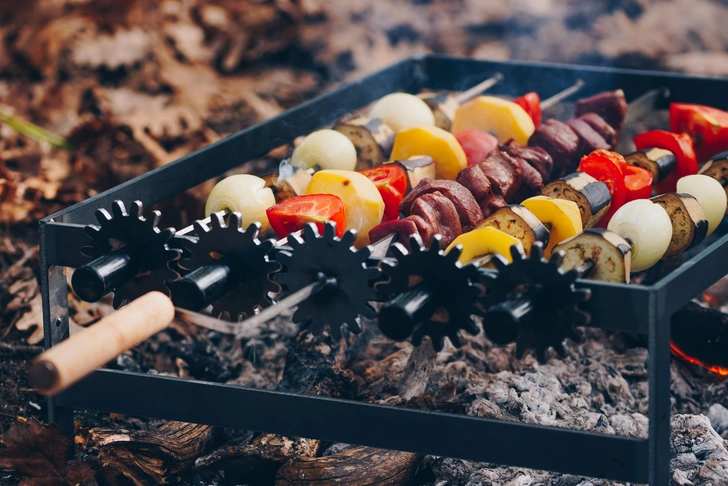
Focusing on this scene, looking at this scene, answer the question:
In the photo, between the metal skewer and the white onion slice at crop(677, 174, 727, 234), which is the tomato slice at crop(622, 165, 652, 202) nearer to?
the white onion slice at crop(677, 174, 727, 234)

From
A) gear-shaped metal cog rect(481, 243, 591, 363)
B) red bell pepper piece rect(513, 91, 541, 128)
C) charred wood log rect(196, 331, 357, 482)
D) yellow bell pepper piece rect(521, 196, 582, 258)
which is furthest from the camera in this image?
red bell pepper piece rect(513, 91, 541, 128)

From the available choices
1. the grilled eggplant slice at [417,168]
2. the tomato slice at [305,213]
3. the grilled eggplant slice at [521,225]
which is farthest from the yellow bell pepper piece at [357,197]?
the grilled eggplant slice at [521,225]

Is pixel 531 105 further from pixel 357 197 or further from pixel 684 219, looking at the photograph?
pixel 357 197

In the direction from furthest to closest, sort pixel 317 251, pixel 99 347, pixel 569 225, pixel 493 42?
1. pixel 493 42
2. pixel 569 225
3. pixel 317 251
4. pixel 99 347

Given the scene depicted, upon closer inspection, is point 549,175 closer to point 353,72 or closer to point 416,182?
point 416,182

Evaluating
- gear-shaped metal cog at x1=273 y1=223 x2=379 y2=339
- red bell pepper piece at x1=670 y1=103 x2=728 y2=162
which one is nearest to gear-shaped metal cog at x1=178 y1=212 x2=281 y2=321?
gear-shaped metal cog at x1=273 y1=223 x2=379 y2=339

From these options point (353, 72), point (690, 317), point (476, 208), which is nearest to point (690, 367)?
point (690, 317)
